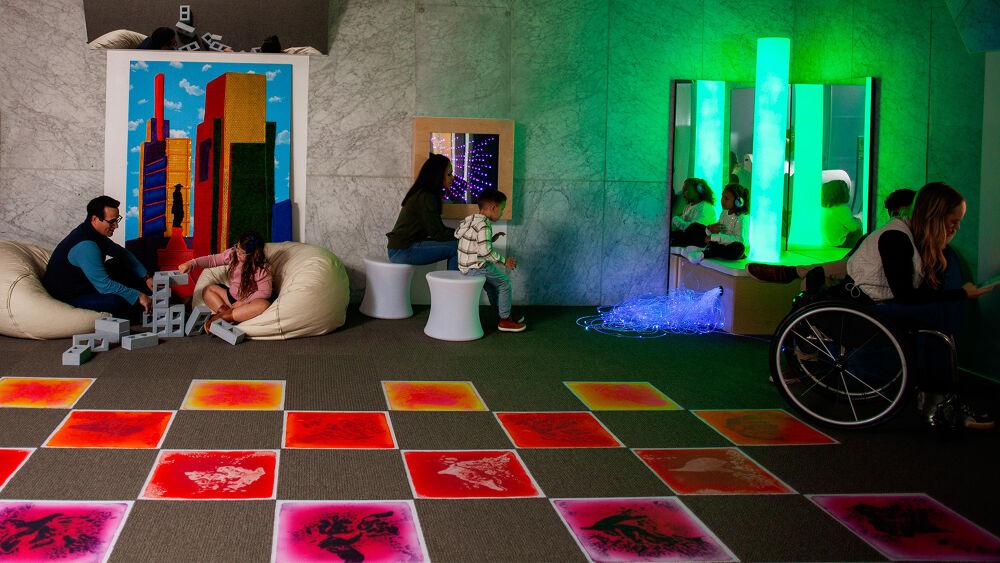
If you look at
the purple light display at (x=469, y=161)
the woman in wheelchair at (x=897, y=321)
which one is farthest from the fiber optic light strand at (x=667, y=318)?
the woman in wheelchair at (x=897, y=321)

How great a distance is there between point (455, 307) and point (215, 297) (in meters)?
1.79

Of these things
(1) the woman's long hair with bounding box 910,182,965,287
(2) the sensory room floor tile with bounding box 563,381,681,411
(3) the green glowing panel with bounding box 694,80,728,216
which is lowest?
(2) the sensory room floor tile with bounding box 563,381,681,411

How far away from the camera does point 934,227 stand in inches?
180

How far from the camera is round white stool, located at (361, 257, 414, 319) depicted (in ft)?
24.1

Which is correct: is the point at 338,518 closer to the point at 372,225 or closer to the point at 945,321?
the point at 945,321

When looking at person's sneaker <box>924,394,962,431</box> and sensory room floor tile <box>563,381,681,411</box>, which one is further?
sensory room floor tile <box>563,381,681,411</box>

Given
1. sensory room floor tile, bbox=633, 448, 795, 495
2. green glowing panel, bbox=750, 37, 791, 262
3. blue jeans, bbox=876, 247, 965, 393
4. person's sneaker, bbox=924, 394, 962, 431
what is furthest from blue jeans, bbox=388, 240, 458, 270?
person's sneaker, bbox=924, 394, 962, 431

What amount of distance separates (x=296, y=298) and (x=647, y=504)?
3635 mm

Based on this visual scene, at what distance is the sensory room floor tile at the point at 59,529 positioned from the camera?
2871mm

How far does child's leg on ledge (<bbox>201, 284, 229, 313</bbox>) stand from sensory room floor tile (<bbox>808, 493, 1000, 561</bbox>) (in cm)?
460

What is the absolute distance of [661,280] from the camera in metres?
8.36

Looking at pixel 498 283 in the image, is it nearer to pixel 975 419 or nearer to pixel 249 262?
pixel 249 262

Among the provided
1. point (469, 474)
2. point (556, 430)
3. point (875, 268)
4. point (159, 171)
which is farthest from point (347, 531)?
point (159, 171)

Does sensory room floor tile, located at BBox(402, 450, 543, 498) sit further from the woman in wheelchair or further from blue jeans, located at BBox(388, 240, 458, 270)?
blue jeans, located at BBox(388, 240, 458, 270)
